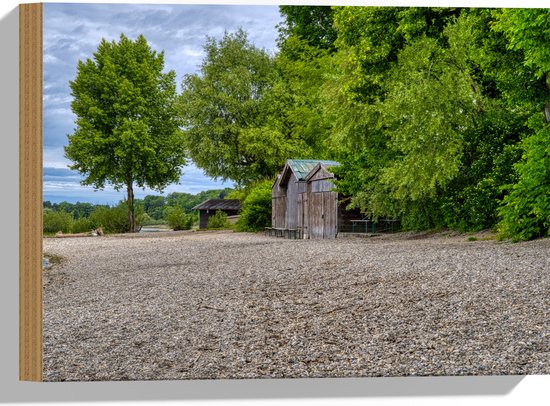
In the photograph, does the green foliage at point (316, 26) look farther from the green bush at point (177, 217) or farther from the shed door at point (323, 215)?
the shed door at point (323, 215)

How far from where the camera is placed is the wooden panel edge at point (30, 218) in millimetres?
4570

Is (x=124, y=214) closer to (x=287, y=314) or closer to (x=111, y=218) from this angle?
(x=111, y=218)

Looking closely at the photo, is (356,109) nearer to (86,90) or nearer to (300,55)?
(300,55)

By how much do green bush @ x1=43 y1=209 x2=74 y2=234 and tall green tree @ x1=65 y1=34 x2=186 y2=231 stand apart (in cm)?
35

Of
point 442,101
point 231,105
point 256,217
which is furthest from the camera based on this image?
point 256,217

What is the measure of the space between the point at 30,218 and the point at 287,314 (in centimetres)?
263

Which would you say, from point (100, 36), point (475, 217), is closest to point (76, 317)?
point (100, 36)

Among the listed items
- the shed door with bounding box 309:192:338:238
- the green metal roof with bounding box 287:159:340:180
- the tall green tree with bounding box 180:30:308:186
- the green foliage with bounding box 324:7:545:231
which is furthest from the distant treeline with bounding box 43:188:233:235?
the green metal roof with bounding box 287:159:340:180

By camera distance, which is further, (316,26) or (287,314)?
(316,26)

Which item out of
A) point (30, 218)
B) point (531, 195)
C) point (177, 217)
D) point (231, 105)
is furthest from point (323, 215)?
point (30, 218)

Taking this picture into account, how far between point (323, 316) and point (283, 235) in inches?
434

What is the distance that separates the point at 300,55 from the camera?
945cm

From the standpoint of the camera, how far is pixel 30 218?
15.0ft

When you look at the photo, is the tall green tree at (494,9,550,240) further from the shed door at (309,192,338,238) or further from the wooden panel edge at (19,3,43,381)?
the shed door at (309,192,338,238)
